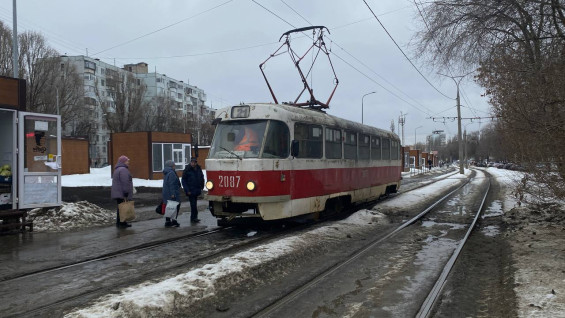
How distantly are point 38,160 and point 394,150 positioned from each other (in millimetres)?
12782

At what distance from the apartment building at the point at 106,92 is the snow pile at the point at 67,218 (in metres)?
45.7

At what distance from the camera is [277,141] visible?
880 centimetres

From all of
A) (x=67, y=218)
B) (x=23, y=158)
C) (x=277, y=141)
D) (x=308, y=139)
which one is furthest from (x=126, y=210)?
(x=308, y=139)

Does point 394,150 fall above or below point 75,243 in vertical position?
above

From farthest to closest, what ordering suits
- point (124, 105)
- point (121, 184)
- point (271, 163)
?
point (124, 105), point (121, 184), point (271, 163)

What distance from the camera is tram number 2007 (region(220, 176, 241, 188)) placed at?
337 inches

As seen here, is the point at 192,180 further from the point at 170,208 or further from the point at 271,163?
the point at 271,163

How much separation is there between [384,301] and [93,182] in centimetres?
2376

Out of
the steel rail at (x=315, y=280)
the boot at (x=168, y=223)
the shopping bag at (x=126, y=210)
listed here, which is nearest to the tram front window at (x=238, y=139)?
the boot at (x=168, y=223)

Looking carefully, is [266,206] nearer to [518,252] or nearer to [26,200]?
[518,252]

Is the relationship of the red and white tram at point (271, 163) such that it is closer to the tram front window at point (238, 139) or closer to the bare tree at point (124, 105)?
the tram front window at point (238, 139)

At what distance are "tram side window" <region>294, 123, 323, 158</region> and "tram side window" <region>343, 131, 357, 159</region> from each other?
5.42 ft

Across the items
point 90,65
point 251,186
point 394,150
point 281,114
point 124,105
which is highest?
point 90,65

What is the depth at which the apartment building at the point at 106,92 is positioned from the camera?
208 feet
